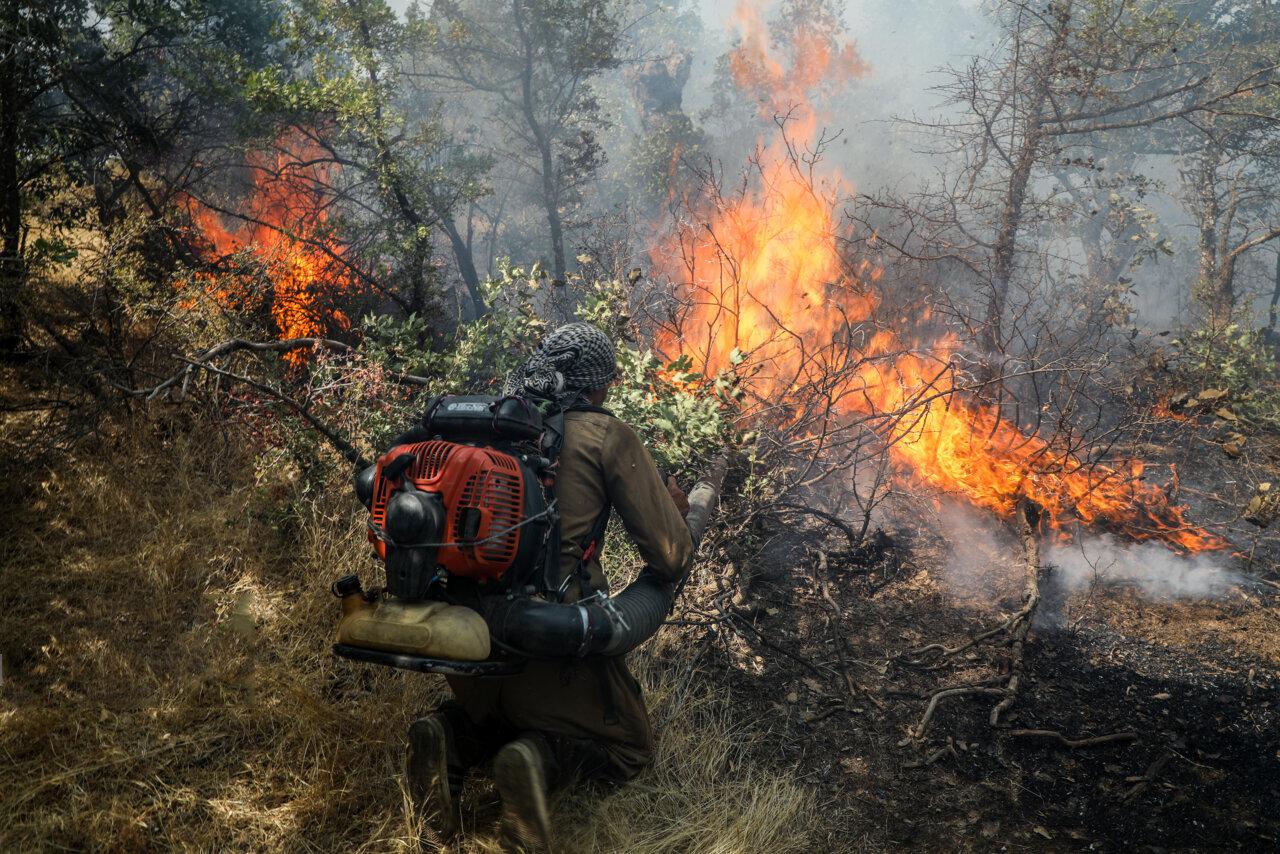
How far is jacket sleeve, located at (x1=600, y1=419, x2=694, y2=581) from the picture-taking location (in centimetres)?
261

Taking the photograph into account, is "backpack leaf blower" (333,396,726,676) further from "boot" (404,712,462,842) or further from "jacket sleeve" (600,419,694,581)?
"boot" (404,712,462,842)

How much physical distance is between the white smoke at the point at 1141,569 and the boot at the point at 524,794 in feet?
14.6

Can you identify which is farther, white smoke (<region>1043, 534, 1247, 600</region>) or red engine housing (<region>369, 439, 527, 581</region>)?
white smoke (<region>1043, 534, 1247, 600</region>)

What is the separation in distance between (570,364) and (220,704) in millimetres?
2289

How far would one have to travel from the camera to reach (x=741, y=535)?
5.34 metres

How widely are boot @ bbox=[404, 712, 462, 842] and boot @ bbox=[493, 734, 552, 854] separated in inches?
11.0

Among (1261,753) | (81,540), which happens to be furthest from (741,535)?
(81,540)

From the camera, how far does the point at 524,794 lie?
237 centimetres

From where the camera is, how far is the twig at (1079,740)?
3.59 metres

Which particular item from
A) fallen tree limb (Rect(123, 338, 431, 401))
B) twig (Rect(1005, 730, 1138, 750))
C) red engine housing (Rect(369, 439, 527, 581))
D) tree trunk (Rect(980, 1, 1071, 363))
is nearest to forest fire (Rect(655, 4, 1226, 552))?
tree trunk (Rect(980, 1, 1071, 363))

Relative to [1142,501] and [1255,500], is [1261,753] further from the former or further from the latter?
[1142,501]

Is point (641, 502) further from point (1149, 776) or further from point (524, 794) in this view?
point (1149, 776)

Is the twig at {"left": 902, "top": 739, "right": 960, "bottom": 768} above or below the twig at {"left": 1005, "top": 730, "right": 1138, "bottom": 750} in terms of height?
below

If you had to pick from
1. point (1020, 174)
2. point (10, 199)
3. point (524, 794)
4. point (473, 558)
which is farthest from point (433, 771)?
point (1020, 174)
